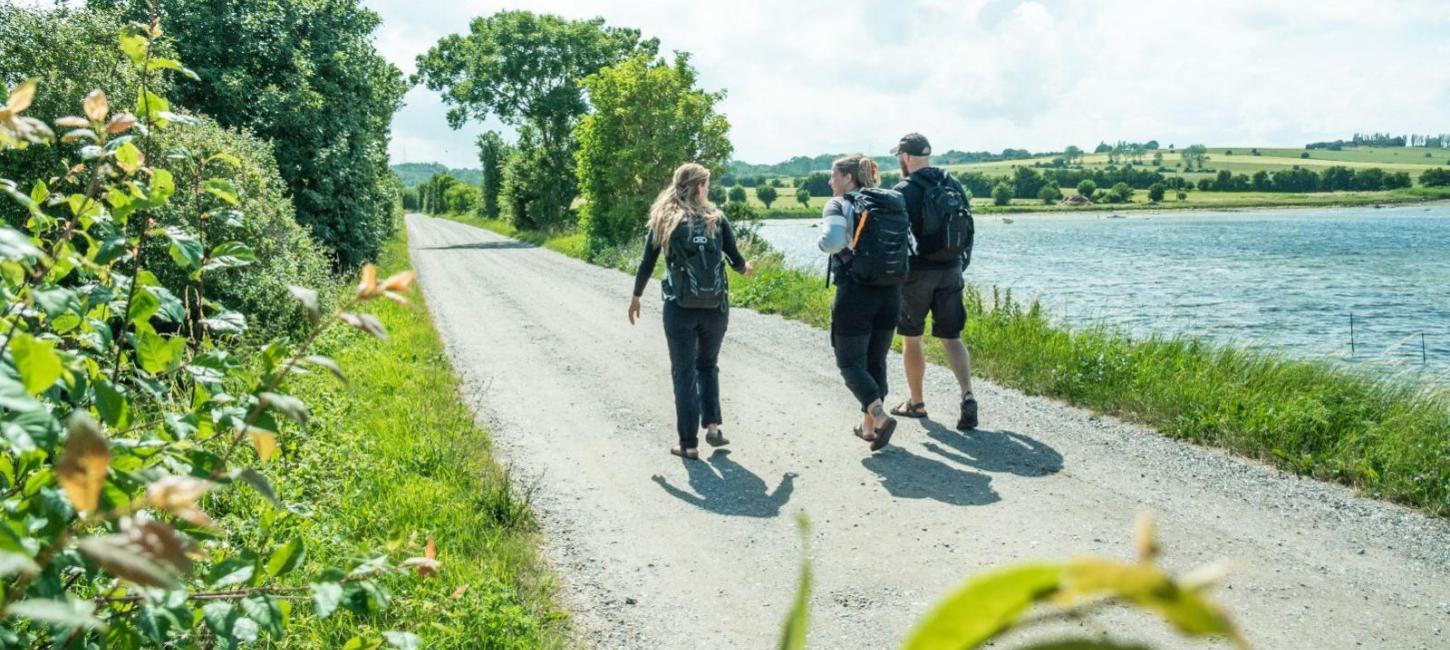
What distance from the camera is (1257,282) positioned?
27188mm

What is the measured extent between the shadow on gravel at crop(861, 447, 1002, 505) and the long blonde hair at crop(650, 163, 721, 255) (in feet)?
6.81

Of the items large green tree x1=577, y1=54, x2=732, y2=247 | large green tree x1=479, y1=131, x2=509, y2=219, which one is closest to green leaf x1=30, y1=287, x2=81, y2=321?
large green tree x1=577, y1=54, x2=732, y2=247

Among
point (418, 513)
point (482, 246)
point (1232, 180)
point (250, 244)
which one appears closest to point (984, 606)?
point (418, 513)

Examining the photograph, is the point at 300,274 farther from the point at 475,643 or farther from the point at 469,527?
the point at 475,643

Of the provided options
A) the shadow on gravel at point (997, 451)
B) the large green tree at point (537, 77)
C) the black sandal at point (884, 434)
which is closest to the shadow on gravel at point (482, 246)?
the large green tree at point (537, 77)

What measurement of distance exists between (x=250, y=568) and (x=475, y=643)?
207 cm

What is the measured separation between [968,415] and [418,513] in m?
4.28

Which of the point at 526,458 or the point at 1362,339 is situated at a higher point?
the point at 526,458

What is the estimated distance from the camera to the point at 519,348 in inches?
455

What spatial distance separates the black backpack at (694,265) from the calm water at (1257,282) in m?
5.57

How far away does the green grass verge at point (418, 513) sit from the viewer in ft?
12.2

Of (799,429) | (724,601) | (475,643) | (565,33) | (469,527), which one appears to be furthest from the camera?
(565,33)

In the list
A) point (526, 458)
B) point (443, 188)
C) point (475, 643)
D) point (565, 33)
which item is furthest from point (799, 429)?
point (443, 188)

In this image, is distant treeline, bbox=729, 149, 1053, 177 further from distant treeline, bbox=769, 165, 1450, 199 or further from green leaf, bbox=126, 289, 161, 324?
green leaf, bbox=126, 289, 161, 324
